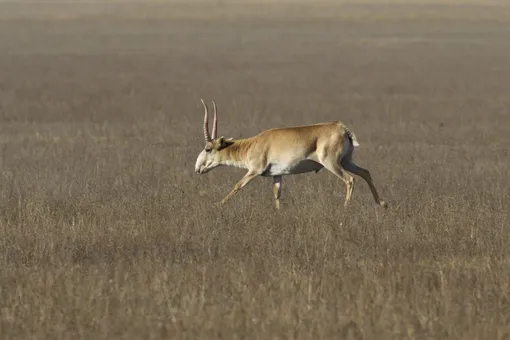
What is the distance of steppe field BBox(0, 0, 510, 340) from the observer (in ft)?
23.5

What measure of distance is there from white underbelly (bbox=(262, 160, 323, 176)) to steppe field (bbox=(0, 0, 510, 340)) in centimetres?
33

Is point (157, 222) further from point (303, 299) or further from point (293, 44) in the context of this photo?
point (293, 44)

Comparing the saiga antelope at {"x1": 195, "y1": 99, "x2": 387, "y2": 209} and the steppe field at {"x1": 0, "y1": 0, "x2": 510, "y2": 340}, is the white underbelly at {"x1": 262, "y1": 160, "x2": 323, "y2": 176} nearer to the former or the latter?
the saiga antelope at {"x1": 195, "y1": 99, "x2": 387, "y2": 209}

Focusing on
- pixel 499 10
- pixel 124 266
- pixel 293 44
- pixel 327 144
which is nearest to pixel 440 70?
pixel 293 44

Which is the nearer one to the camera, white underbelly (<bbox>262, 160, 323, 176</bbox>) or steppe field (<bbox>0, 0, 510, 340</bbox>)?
steppe field (<bbox>0, 0, 510, 340</bbox>)

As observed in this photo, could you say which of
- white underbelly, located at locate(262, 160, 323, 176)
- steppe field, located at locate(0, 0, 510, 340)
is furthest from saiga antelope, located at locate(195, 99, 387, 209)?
steppe field, located at locate(0, 0, 510, 340)

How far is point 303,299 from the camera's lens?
753 centimetres

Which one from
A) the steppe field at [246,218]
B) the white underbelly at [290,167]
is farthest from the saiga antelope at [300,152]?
the steppe field at [246,218]

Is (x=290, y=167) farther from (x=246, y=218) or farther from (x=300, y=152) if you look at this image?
(x=246, y=218)

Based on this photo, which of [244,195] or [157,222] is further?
[244,195]

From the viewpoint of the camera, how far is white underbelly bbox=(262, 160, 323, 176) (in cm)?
1196

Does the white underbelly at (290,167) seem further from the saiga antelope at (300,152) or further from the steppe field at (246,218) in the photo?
the steppe field at (246,218)

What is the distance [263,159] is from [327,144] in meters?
0.65

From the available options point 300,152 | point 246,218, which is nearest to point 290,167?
point 300,152
